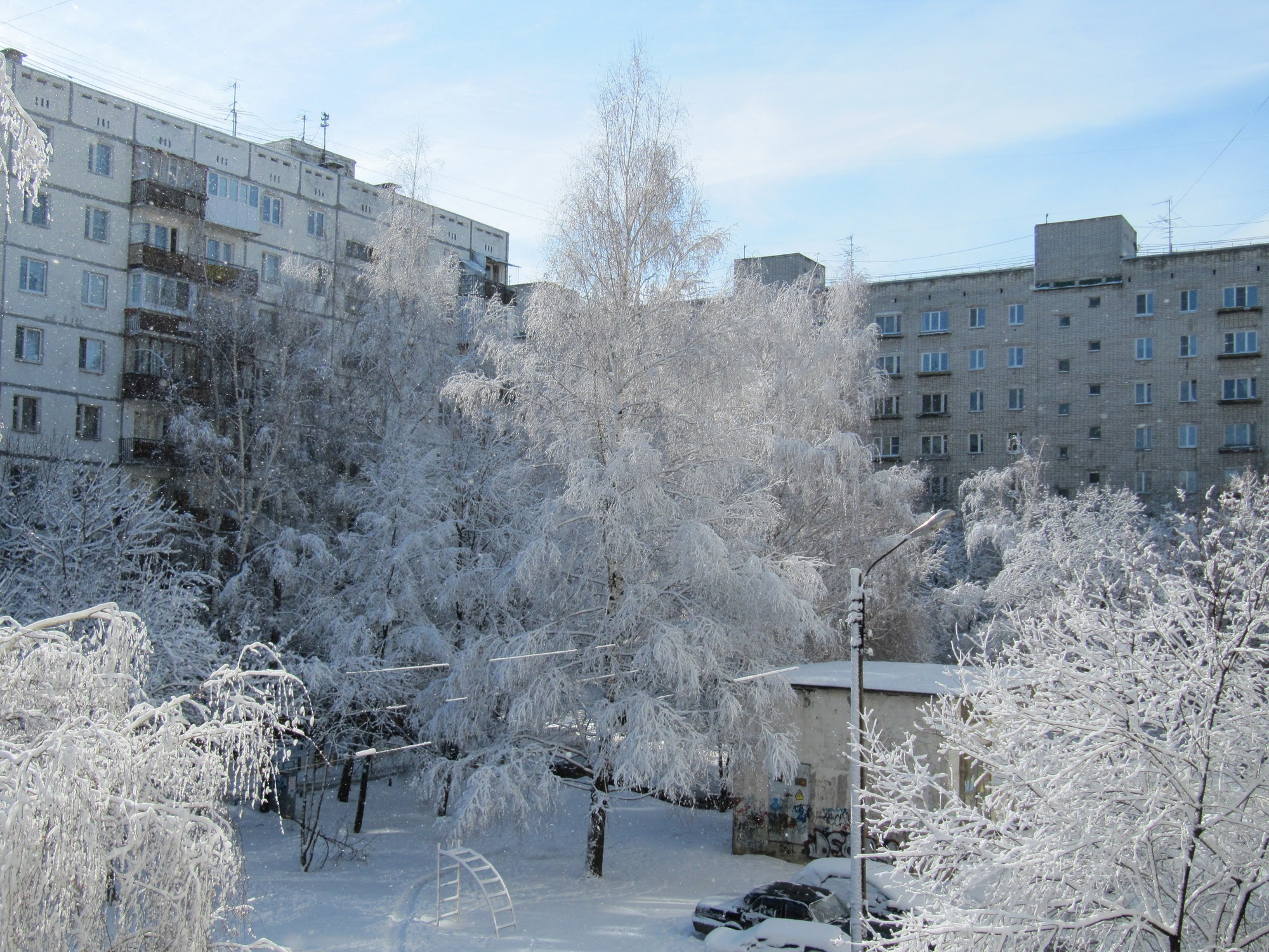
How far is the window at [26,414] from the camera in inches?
1114

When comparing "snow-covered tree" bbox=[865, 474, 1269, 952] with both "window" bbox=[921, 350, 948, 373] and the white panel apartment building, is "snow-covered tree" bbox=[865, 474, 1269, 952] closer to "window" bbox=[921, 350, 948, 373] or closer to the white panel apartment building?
the white panel apartment building

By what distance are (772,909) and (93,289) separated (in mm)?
26357

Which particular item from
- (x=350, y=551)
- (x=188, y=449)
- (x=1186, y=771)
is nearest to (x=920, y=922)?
(x=1186, y=771)

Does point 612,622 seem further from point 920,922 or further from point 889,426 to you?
point 889,426

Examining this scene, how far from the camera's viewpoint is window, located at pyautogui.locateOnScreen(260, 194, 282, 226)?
34969mm

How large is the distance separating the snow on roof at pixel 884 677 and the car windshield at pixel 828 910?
11.2ft

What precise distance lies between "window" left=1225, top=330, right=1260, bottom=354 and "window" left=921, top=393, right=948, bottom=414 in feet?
37.9

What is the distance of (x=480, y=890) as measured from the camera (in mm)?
16062

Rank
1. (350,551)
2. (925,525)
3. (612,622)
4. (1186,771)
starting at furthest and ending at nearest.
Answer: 1. (350,551)
2. (612,622)
3. (925,525)
4. (1186,771)

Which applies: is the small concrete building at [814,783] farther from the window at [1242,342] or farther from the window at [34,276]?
the window at [1242,342]

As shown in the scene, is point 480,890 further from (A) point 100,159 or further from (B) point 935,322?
(B) point 935,322

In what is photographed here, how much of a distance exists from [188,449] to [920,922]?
2239cm

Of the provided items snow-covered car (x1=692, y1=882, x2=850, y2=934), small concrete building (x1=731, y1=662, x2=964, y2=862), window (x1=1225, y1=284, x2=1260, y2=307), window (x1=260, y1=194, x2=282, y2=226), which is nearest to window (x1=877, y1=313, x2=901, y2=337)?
window (x1=1225, y1=284, x2=1260, y2=307)

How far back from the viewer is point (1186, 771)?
289 inches
